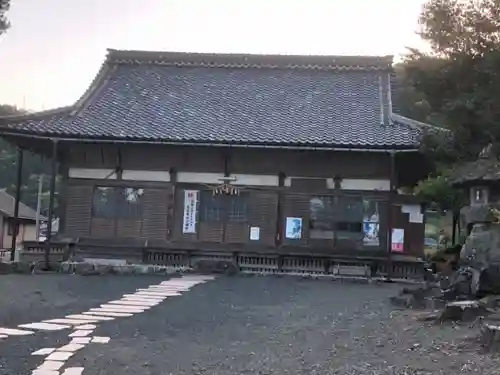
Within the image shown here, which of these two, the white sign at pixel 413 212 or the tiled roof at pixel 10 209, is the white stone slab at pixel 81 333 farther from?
the tiled roof at pixel 10 209

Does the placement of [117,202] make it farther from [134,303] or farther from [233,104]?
[134,303]

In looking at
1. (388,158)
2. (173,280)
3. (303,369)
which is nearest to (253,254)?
(173,280)

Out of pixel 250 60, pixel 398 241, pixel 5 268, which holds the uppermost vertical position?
pixel 250 60

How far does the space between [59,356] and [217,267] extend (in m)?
11.7

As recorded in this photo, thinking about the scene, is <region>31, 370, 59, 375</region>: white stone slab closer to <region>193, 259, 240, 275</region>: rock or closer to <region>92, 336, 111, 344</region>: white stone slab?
<region>92, 336, 111, 344</region>: white stone slab

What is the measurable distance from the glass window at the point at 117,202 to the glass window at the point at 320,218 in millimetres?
5196

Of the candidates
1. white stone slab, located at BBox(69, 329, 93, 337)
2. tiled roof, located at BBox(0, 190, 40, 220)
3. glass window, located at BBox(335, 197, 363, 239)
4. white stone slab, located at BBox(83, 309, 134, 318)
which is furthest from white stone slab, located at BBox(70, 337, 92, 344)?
tiled roof, located at BBox(0, 190, 40, 220)

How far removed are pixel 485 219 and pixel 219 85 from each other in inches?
520

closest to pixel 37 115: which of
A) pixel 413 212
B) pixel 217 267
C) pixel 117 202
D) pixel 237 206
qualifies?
pixel 117 202

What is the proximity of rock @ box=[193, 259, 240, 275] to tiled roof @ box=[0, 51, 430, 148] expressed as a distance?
355 centimetres

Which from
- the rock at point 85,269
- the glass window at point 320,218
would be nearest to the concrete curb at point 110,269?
the rock at point 85,269

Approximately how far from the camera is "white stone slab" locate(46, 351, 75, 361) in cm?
634

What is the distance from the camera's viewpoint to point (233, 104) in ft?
67.7

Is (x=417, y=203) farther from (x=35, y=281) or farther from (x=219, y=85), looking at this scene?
(x=35, y=281)
